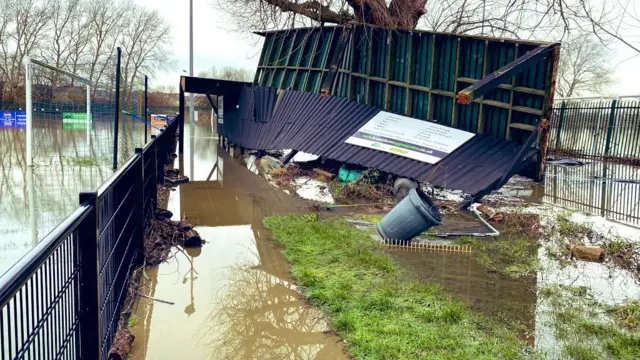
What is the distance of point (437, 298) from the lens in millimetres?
5008

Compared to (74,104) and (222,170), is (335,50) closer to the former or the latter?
(222,170)

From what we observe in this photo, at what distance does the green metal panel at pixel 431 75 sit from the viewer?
10.2m

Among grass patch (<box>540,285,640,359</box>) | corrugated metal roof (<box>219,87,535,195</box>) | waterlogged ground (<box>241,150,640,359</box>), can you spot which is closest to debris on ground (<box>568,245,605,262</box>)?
waterlogged ground (<box>241,150,640,359</box>)

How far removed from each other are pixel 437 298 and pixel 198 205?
19.2 feet

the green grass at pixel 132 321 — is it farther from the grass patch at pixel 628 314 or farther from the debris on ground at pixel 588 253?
the debris on ground at pixel 588 253

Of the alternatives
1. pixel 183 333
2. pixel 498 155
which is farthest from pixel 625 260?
pixel 183 333

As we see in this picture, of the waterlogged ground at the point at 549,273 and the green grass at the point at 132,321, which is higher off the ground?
the waterlogged ground at the point at 549,273

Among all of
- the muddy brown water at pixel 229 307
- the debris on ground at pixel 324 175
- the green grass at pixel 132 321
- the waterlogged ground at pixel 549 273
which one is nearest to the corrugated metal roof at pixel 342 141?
the debris on ground at pixel 324 175

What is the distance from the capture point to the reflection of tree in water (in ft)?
13.3

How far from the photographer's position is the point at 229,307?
4871 mm

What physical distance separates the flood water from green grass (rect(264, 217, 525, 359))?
315 centimetres

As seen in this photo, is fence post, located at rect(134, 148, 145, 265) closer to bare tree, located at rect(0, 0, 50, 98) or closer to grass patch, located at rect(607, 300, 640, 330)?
grass patch, located at rect(607, 300, 640, 330)

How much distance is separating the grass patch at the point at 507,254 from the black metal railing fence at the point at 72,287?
4.28m

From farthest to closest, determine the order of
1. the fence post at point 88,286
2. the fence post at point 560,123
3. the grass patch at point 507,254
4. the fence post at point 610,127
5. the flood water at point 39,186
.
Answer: the fence post at point 560,123 < the fence post at point 610,127 < the flood water at point 39,186 < the grass patch at point 507,254 < the fence post at point 88,286
